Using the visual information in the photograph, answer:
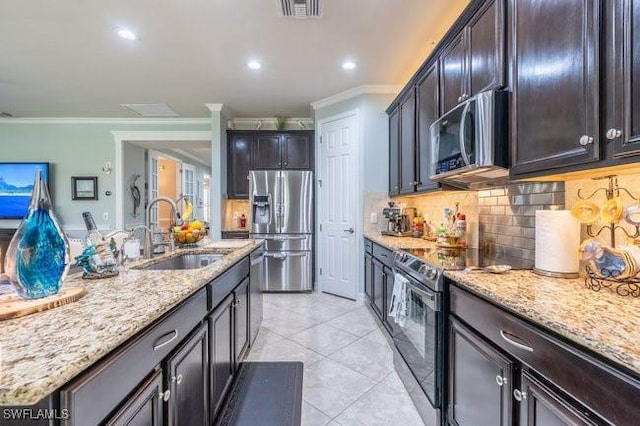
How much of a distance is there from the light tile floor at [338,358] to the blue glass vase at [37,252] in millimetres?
1477

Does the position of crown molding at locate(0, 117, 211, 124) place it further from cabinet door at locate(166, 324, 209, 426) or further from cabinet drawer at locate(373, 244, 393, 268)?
cabinet door at locate(166, 324, 209, 426)

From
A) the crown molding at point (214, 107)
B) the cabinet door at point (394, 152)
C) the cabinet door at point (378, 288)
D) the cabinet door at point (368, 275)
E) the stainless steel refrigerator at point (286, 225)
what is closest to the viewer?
the cabinet door at point (378, 288)

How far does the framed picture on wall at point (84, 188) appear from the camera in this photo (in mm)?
5406

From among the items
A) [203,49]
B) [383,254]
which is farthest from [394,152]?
[203,49]

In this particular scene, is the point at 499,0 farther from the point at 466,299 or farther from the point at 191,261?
the point at 191,261

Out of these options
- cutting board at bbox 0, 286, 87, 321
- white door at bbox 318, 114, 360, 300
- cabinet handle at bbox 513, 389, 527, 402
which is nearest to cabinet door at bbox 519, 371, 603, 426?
cabinet handle at bbox 513, 389, 527, 402

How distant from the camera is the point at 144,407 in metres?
0.94

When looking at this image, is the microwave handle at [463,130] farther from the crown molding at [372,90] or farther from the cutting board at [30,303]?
the crown molding at [372,90]

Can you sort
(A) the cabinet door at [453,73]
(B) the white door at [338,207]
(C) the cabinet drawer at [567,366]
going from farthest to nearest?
1. (B) the white door at [338,207]
2. (A) the cabinet door at [453,73]
3. (C) the cabinet drawer at [567,366]

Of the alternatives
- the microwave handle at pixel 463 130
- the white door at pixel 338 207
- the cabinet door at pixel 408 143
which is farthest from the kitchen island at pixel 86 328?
the white door at pixel 338 207

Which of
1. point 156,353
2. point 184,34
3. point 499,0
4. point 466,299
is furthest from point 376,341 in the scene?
point 184,34

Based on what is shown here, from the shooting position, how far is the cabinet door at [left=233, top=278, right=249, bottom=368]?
6.91 ft

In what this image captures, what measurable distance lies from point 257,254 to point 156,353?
2002 millimetres

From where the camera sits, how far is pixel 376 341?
9.50ft
